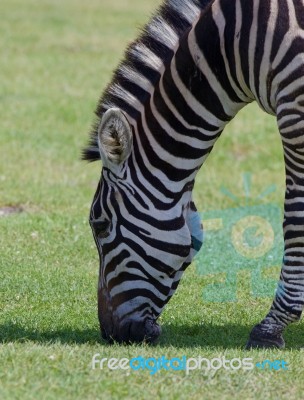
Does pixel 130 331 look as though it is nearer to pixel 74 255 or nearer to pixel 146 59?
pixel 146 59

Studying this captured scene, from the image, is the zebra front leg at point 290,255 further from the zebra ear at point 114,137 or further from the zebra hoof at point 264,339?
the zebra ear at point 114,137

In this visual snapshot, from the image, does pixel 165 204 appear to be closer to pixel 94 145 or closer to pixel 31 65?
pixel 94 145

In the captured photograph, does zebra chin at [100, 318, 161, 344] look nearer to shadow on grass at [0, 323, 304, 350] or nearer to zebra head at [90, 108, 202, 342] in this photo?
zebra head at [90, 108, 202, 342]

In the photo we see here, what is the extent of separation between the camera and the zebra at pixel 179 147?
6797 millimetres

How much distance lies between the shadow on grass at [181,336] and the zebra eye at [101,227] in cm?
80

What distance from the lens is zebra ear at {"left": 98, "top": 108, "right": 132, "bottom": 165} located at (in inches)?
261

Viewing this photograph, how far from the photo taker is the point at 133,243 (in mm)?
6859

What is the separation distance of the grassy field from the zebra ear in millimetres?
A: 1363

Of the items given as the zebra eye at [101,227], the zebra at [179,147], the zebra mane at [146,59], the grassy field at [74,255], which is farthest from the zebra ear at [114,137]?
the grassy field at [74,255]

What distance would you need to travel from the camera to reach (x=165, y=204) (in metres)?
6.88

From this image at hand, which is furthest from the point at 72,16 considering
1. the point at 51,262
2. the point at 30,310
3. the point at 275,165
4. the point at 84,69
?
the point at 30,310

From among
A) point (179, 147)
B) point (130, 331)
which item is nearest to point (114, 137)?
point (179, 147)

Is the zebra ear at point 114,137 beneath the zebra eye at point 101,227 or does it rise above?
above

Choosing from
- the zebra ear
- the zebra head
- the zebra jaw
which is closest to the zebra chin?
the zebra head
